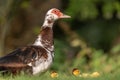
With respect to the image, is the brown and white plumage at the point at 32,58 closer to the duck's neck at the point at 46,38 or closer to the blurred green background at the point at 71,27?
the duck's neck at the point at 46,38

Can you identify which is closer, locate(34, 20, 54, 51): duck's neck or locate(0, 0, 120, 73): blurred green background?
locate(34, 20, 54, 51): duck's neck

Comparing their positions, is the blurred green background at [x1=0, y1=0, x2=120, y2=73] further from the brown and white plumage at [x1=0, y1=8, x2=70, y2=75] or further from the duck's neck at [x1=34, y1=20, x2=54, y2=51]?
the brown and white plumage at [x1=0, y1=8, x2=70, y2=75]

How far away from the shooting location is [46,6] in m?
22.6

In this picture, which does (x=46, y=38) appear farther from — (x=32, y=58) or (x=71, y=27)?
(x=71, y=27)

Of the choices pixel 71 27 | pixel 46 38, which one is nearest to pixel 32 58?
pixel 46 38

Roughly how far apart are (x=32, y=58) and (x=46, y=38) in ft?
1.75

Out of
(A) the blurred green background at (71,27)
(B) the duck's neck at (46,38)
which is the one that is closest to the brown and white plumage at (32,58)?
(B) the duck's neck at (46,38)

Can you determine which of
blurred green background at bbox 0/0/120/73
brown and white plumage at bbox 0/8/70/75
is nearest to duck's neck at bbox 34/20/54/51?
brown and white plumage at bbox 0/8/70/75

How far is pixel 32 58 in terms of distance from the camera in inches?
474

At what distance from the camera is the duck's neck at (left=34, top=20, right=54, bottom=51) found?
→ 12.3 meters

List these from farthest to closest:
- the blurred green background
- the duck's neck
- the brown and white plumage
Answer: the blurred green background → the duck's neck → the brown and white plumage

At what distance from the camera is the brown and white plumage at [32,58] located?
38.9 feet

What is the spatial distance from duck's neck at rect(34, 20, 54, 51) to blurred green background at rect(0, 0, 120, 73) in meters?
7.21

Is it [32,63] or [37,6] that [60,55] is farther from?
[32,63]
